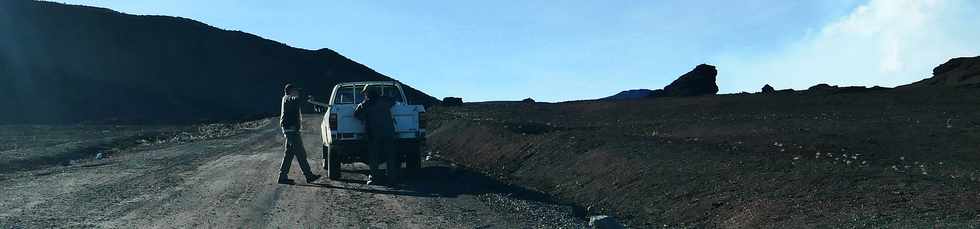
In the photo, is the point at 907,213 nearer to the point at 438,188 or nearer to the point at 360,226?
the point at 360,226

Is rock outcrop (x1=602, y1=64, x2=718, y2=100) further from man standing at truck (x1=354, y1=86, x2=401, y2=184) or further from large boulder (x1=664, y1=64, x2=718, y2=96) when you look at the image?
man standing at truck (x1=354, y1=86, x2=401, y2=184)

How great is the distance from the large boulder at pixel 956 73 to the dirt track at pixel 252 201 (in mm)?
45947

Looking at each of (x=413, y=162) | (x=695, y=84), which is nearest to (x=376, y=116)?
(x=413, y=162)

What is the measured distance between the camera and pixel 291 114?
1602 centimetres

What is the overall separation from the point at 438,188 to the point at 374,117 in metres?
1.61

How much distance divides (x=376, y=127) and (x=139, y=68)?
11906cm

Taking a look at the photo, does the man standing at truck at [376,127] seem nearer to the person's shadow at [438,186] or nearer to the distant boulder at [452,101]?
the person's shadow at [438,186]

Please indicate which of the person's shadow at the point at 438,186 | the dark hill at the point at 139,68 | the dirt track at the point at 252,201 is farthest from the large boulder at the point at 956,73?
the dark hill at the point at 139,68

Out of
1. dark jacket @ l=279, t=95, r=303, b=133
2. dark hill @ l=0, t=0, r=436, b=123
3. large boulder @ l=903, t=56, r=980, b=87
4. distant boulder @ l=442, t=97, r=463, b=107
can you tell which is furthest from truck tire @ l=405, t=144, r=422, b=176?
dark hill @ l=0, t=0, r=436, b=123

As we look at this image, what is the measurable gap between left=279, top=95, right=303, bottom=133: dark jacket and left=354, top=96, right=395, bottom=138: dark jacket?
98 centimetres

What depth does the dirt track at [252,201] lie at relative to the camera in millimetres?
10781

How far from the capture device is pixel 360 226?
34.4 feet

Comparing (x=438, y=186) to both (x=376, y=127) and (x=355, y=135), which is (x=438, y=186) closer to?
(x=376, y=127)

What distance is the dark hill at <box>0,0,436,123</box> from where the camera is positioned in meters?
97.8
